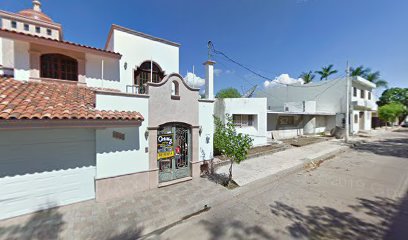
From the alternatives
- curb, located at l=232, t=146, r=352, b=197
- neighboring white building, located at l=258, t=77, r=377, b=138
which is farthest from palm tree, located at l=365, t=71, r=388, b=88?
curb, located at l=232, t=146, r=352, b=197

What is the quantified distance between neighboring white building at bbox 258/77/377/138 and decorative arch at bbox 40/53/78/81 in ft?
52.1

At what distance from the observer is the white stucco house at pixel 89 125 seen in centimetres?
466

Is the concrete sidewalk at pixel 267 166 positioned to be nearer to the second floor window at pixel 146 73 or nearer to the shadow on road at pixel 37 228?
the shadow on road at pixel 37 228

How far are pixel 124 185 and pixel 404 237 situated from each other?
752cm

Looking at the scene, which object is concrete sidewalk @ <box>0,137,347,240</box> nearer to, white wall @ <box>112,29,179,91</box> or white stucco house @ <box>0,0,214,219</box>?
white stucco house @ <box>0,0,214,219</box>

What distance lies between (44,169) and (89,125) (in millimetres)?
1821

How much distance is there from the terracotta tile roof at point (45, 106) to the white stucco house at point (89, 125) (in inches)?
0.8

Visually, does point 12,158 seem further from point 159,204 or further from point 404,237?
point 404,237

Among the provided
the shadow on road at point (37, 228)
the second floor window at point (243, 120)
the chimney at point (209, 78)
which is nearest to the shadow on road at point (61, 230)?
the shadow on road at point (37, 228)

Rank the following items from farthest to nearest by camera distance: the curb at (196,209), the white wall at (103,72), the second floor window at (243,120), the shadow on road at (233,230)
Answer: the second floor window at (243,120) < the white wall at (103,72) < the curb at (196,209) < the shadow on road at (233,230)

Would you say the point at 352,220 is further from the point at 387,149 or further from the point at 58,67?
the point at 387,149

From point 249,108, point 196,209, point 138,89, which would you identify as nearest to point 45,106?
point 138,89

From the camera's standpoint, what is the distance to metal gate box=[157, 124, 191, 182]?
6.74m

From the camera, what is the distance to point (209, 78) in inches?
391
